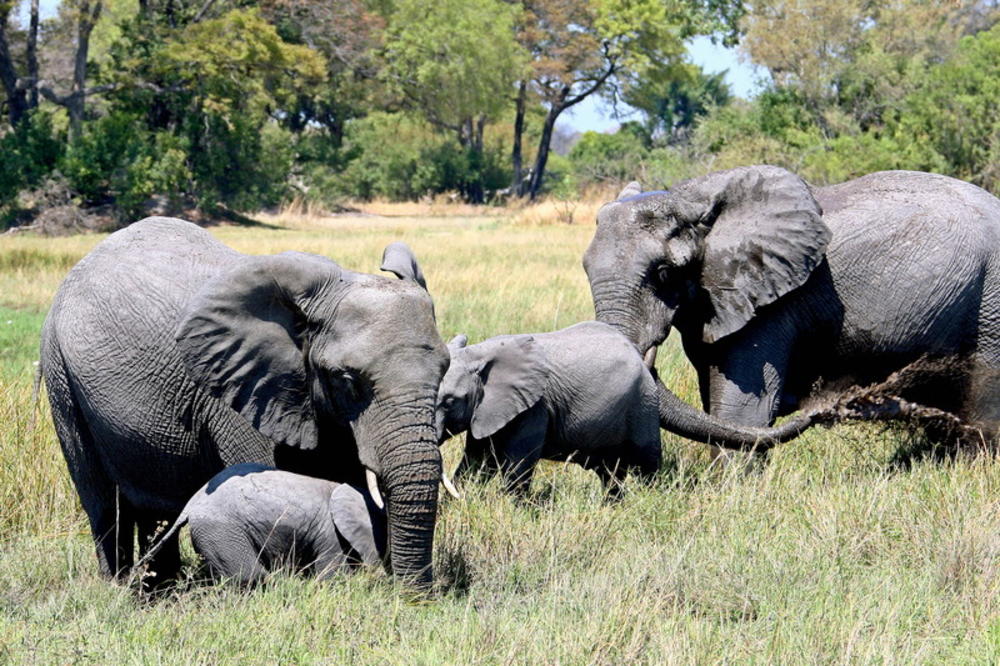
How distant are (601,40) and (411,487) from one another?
48.3m

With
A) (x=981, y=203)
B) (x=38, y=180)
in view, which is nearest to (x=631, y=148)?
(x=38, y=180)

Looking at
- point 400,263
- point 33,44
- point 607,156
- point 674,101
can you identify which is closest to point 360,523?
point 400,263

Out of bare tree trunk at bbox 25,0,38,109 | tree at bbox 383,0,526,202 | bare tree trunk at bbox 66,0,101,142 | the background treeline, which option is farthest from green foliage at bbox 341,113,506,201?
bare tree trunk at bbox 66,0,101,142

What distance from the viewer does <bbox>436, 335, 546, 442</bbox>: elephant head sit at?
641cm

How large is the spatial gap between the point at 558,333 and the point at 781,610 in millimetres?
2595

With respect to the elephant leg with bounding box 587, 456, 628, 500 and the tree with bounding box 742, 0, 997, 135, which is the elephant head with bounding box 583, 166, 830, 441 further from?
the tree with bounding box 742, 0, 997, 135

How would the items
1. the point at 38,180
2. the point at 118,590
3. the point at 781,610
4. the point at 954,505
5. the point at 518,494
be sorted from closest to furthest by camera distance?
the point at 781,610
the point at 118,590
the point at 954,505
the point at 518,494
the point at 38,180

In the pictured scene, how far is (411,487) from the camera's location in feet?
14.6

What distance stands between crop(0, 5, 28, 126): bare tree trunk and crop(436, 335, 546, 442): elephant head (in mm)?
28486

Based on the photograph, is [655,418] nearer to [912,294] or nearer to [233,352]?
[912,294]

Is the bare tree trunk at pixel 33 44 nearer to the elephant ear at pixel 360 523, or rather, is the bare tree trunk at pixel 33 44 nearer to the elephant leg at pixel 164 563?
the elephant leg at pixel 164 563

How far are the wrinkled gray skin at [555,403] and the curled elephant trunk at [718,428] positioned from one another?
0.12m

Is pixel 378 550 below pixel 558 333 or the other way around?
below

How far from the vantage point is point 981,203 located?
7121mm
